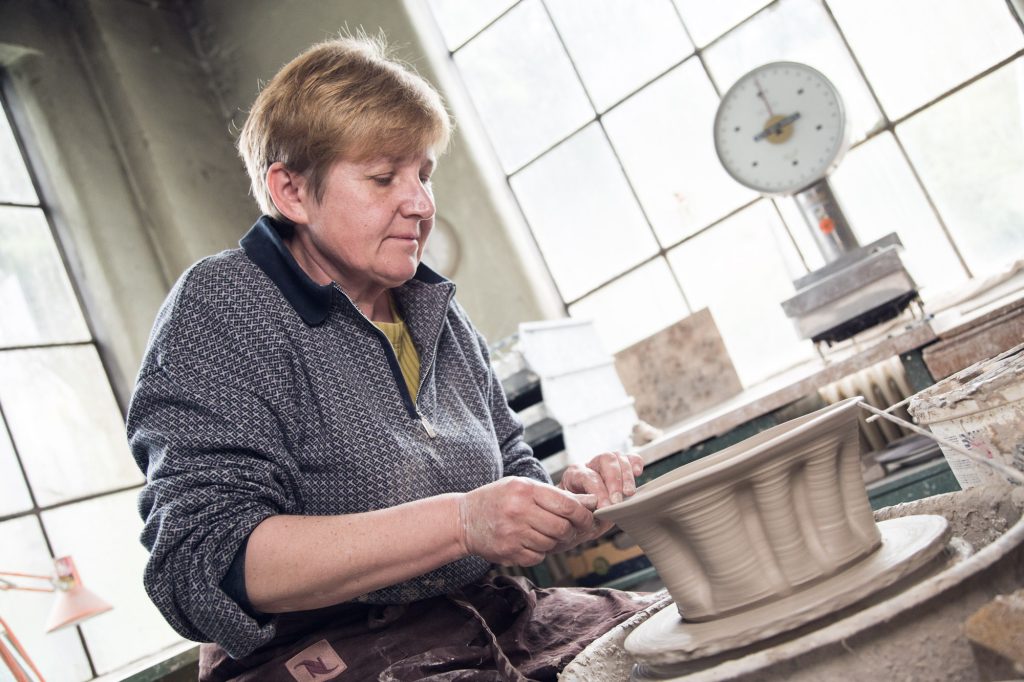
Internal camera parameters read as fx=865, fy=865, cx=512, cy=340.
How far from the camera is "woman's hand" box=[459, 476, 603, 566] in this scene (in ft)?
3.58

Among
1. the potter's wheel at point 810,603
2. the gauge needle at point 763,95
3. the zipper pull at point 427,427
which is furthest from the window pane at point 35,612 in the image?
the gauge needle at point 763,95

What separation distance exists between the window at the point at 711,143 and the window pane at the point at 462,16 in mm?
11

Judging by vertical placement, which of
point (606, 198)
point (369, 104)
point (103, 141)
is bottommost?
point (369, 104)

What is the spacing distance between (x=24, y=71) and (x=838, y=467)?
4.30 meters

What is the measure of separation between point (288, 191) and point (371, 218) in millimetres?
175

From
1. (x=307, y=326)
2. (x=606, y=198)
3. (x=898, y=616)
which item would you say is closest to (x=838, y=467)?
(x=898, y=616)

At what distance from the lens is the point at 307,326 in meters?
1.40

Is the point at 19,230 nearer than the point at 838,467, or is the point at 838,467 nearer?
the point at 838,467

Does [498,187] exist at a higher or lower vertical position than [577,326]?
higher

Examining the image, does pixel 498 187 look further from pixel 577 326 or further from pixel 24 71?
pixel 24 71

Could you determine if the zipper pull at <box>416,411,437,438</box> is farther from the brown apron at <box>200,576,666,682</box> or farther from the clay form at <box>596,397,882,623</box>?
the clay form at <box>596,397,882,623</box>

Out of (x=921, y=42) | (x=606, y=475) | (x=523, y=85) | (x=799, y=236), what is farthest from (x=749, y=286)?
(x=606, y=475)

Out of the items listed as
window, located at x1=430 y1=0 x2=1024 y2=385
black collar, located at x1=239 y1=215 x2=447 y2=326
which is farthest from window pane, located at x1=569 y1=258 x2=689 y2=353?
black collar, located at x1=239 y1=215 x2=447 y2=326

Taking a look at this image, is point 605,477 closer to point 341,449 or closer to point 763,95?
point 341,449
